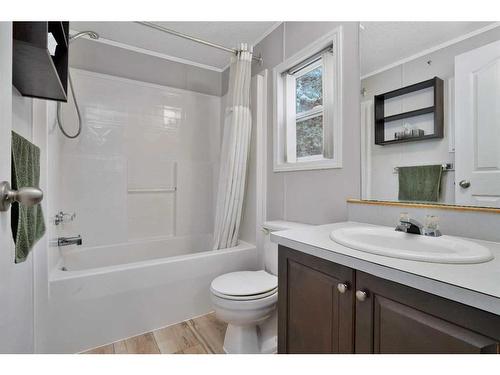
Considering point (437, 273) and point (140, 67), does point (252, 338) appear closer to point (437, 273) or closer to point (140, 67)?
point (437, 273)

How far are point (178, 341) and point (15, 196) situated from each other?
1.44 metres

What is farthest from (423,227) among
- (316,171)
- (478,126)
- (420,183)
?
(316,171)

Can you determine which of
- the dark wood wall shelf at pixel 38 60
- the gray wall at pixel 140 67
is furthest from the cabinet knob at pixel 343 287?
the gray wall at pixel 140 67

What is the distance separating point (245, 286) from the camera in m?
1.47

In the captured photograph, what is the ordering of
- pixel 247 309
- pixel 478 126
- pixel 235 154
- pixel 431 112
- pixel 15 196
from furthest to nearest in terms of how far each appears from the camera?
pixel 235 154 → pixel 247 309 → pixel 431 112 → pixel 478 126 → pixel 15 196

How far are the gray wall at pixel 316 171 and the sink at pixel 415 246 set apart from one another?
1.32ft

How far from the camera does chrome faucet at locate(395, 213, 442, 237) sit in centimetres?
96

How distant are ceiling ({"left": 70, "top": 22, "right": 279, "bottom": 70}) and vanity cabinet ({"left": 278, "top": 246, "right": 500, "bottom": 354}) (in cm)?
191

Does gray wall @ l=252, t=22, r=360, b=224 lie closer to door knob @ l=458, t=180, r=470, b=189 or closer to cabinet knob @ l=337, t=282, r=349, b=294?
door knob @ l=458, t=180, r=470, b=189

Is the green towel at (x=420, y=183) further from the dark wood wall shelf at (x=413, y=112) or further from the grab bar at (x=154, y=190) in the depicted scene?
the grab bar at (x=154, y=190)

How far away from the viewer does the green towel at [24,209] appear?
0.82 metres

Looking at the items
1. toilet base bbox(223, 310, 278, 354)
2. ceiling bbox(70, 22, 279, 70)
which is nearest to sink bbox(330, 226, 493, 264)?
toilet base bbox(223, 310, 278, 354)
